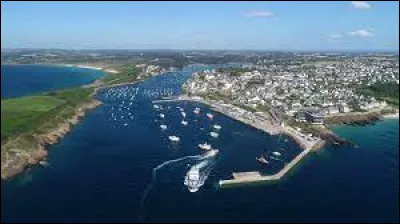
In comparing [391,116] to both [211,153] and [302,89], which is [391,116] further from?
[302,89]

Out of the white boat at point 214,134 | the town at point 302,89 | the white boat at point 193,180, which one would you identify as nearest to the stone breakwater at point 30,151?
the white boat at point 193,180

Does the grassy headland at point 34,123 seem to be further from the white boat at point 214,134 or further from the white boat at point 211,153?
the white boat at point 214,134

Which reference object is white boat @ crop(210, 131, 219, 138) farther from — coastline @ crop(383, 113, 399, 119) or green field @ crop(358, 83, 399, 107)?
coastline @ crop(383, 113, 399, 119)

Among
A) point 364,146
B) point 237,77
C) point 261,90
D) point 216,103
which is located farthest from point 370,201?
point 237,77

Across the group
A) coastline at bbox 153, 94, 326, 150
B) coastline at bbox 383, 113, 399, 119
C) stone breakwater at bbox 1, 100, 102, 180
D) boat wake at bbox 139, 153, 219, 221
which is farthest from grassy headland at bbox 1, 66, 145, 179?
coastline at bbox 383, 113, 399, 119

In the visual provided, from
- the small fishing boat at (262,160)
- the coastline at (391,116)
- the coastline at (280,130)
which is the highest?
the coastline at (391,116)

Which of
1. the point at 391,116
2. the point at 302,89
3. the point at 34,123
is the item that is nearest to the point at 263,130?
the point at 391,116
